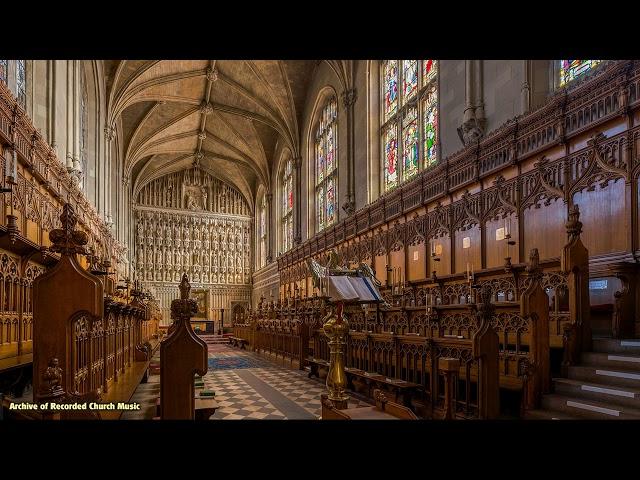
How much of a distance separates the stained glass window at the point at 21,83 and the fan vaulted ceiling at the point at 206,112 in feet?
28.1

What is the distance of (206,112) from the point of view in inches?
936

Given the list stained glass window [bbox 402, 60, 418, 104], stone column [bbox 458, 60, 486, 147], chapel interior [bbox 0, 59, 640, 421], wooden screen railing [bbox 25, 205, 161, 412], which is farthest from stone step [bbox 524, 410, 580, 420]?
stained glass window [bbox 402, 60, 418, 104]

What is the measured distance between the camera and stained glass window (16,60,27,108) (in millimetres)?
9607

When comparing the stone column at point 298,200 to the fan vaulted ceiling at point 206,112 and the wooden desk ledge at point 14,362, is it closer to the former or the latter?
the fan vaulted ceiling at point 206,112

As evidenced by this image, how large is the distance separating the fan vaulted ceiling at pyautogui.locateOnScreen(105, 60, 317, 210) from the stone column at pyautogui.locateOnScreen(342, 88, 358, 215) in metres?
4.59

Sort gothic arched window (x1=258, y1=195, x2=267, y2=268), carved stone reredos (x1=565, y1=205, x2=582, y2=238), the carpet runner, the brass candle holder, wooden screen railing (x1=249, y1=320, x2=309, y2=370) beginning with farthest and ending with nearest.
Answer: gothic arched window (x1=258, y1=195, x2=267, y2=268)
the carpet runner
wooden screen railing (x1=249, y1=320, x2=309, y2=370)
carved stone reredos (x1=565, y1=205, x2=582, y2=238)
the brass candle holder

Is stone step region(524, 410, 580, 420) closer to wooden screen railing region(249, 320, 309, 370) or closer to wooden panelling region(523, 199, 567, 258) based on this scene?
wooden panelling region(523, 199, 567, 258)

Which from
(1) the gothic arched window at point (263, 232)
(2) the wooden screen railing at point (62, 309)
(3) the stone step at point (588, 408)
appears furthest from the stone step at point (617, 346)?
(1) the gothic arched window at point (263, 232)

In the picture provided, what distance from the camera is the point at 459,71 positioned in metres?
10.6

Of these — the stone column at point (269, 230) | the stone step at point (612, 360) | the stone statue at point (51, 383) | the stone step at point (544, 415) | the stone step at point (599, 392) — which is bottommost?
the stone step at point (544, 415)

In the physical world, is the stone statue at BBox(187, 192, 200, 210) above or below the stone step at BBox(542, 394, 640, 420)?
above

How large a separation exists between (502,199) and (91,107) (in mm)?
15348

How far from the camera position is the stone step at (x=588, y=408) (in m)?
3.83

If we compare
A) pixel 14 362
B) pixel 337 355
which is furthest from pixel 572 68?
pixel 14 362
